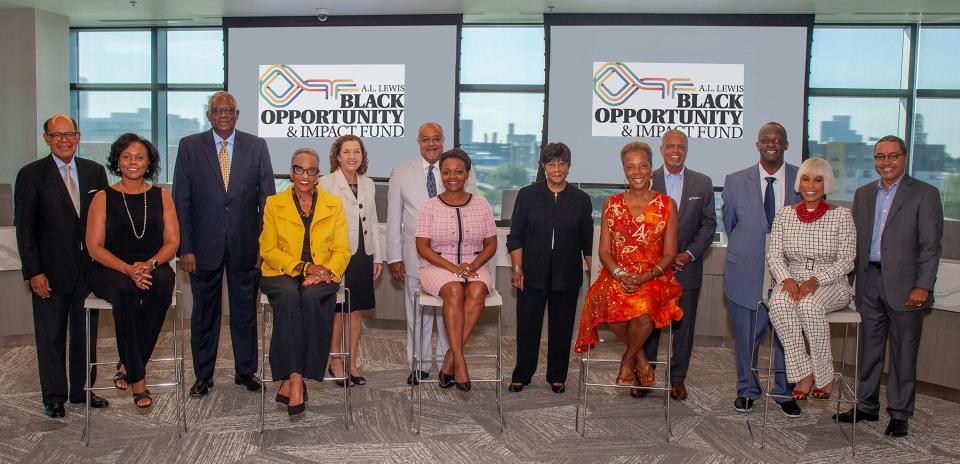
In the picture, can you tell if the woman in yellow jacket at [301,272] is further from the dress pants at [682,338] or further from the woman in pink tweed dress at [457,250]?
the dress pants at [682,338]

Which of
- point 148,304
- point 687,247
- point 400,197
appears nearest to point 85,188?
point 148,304

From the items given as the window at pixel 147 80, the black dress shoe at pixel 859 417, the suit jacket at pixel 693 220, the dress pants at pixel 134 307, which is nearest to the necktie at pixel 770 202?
the suit jacket at pixel 693 220

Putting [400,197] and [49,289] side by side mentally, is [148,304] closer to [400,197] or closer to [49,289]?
[49,289]

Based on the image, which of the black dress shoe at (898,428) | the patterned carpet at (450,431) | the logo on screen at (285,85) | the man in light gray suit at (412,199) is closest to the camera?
the patterned carpet at (450,431)

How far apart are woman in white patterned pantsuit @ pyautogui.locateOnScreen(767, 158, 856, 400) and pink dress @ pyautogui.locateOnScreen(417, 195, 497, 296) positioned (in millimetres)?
1546

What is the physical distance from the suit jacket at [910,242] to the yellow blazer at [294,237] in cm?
280

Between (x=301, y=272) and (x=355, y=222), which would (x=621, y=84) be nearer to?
(x=355, y=222)

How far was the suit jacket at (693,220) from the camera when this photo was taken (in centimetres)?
446

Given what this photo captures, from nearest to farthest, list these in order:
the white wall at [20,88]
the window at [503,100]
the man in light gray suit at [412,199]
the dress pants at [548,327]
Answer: the dress pants at [548,327] < the man in light gray suit at [412,199] < the white wall at [20,88] < the window at [503,100]

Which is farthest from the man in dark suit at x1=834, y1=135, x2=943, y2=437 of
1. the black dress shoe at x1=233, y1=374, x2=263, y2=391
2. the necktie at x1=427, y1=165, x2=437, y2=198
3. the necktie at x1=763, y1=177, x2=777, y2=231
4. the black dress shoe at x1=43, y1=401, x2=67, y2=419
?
the black dress shoe at x1=43, y1=401, x2=67, y2=419

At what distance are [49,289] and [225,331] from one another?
8.38ft

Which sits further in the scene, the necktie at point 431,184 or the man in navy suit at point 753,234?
the necktie at point 431,184

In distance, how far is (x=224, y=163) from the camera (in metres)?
4.44

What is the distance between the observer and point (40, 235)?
4.06m
